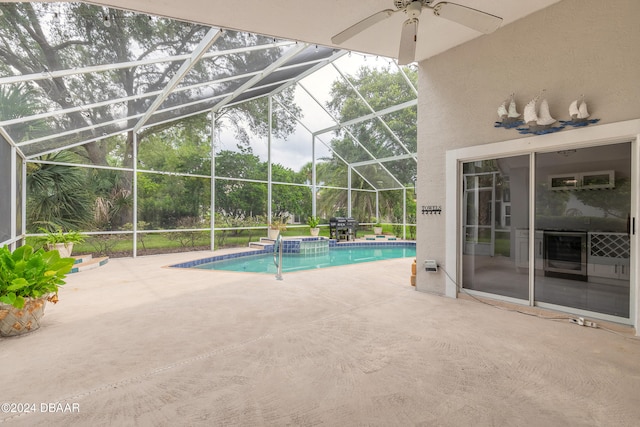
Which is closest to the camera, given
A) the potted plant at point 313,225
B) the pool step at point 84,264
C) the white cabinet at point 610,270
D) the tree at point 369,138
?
the white cabinet at point 610,270

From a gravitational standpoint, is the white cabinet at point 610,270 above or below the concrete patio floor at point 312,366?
above

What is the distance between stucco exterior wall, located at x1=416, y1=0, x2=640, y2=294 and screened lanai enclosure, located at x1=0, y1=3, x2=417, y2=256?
3.04m

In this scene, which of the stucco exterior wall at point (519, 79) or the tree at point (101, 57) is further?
the tree at point (101, 57)

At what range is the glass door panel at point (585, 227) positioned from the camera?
3318 mm

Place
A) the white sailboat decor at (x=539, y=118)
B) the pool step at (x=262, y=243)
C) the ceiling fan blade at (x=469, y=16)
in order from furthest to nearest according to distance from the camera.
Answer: the pool step at (x=262, y=243)
the white sailboat decor at (x=539, y=118)
the ceiling fan blade at (x=469, y=16)

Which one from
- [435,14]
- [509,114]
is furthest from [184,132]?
[509,114]

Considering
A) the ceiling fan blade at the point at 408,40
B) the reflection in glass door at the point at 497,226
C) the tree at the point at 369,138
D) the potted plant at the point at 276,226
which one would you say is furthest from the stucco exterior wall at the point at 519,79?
the potted plant at the point at 276,226

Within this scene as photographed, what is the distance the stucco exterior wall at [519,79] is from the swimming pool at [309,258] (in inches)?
143

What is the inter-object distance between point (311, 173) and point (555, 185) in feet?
31.6

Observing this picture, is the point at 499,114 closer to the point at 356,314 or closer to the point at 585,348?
the point at 585,348

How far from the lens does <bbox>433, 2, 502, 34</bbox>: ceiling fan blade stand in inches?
98.3

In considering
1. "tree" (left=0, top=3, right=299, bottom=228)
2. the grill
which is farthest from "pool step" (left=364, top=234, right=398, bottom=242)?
"tree" (left=0, top=3, right=299, bottom=228)

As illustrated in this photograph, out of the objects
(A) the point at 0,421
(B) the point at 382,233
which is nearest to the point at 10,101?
(A) the point at 0,421

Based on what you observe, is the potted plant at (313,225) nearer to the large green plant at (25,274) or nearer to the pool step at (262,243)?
the pool step at (262,243)
